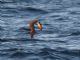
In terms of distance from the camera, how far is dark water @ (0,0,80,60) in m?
13.8

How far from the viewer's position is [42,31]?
1600 centimetres

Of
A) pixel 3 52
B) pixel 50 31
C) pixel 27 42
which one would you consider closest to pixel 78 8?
pixel 50 31

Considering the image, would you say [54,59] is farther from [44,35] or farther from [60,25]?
[60,25]

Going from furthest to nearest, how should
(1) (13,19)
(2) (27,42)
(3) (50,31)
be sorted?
(1) (13,19) < (3) (50,31) < (2) (27,42)

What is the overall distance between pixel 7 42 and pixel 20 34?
99 cm

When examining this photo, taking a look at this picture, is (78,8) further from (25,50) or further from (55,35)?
(25,50)

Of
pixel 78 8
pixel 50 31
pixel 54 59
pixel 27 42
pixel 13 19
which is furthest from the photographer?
pixel 78 8

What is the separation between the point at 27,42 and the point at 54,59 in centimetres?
173

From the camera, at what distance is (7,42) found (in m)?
14.8

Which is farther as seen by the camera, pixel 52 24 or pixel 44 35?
pixel 52 24

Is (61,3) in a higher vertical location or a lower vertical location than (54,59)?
higher

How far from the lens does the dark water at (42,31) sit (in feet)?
45.2

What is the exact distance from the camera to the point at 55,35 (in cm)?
1552

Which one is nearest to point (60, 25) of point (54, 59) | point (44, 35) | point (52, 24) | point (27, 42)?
point (52, 24)
